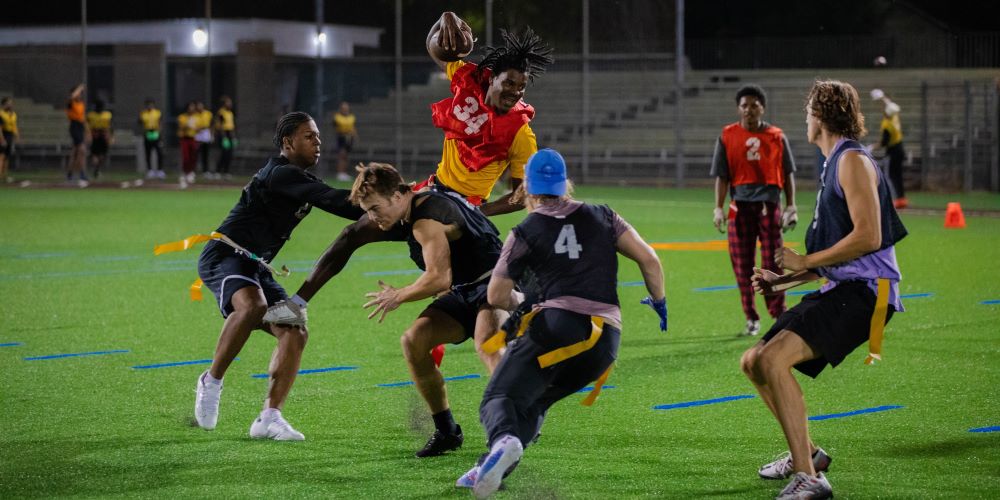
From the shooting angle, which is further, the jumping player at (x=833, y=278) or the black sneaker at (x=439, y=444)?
the black sneaker at (x=439, y=444)

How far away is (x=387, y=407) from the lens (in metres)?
8.30

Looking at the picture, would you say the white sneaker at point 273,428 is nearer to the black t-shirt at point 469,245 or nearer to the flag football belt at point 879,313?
the black t-shirt at point 469,245

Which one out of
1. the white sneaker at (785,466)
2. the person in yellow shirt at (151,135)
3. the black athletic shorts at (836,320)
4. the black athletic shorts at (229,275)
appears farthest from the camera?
the person in yellow shirt at (151,135)

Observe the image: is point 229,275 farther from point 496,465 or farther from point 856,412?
point 856,412

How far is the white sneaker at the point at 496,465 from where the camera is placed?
5.41m

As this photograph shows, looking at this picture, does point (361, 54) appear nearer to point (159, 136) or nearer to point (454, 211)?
point (159, 136)

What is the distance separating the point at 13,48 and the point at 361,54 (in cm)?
1301

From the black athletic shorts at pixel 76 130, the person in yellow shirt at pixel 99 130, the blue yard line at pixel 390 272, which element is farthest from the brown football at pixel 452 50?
the person in yellow shirt at pixel 99 130

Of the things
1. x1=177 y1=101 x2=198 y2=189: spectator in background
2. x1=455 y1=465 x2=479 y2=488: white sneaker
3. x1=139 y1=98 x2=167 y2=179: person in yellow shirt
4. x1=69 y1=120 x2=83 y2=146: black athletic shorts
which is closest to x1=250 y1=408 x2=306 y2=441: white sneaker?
x1=455 y1=465 x2=479 y2=488: white sneaker

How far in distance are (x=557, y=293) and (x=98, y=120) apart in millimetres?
29790

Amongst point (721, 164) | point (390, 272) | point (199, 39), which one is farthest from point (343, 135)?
point (721, 164)

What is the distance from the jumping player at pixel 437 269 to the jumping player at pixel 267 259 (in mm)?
786

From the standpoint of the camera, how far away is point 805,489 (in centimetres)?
591

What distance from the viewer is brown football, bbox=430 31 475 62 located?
838 cm
